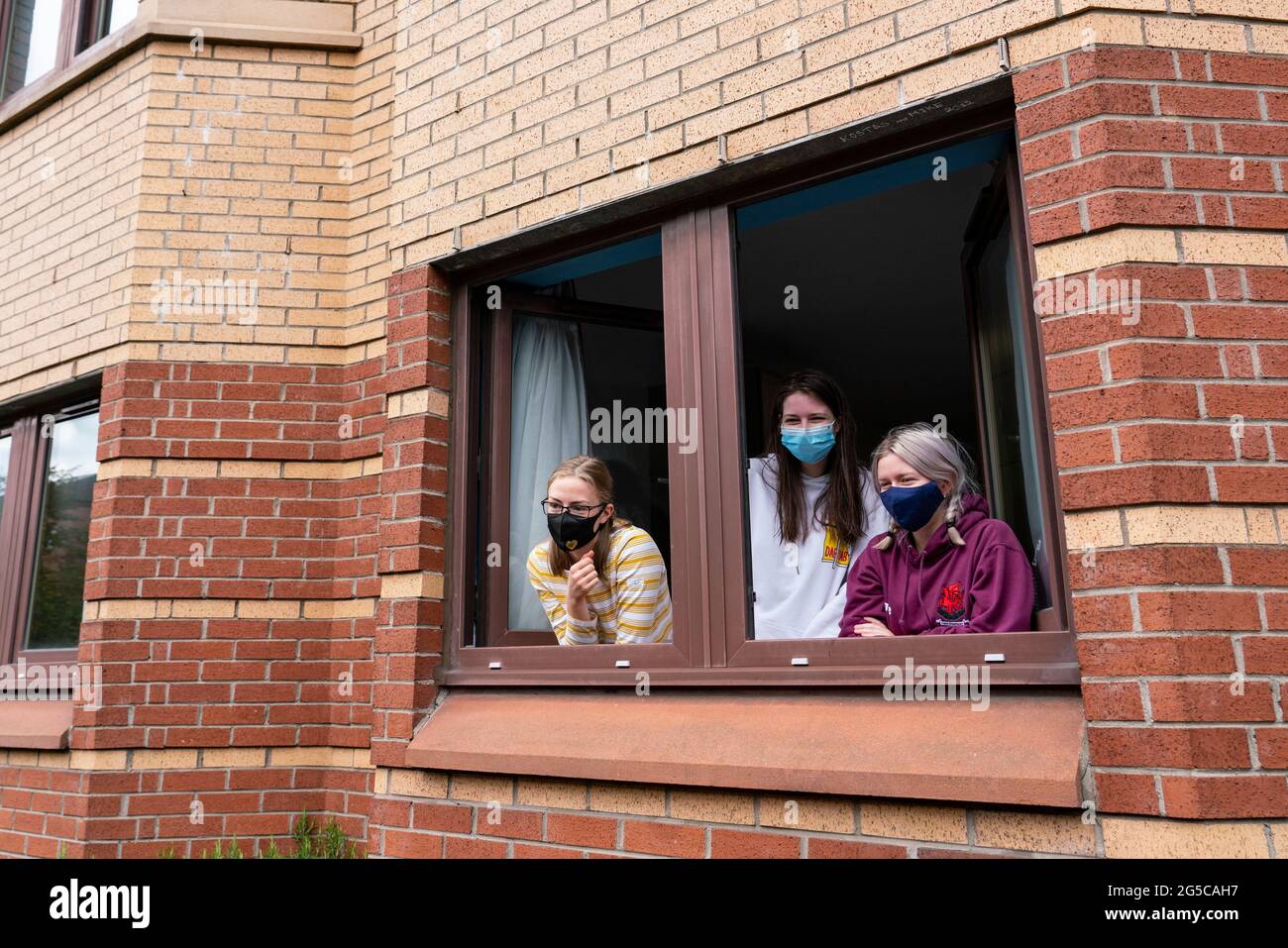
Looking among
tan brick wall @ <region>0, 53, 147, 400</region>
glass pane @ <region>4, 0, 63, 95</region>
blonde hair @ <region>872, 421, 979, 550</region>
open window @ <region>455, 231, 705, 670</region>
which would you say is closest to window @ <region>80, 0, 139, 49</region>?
glass pane @ <region>4, 0, 63, 95</region>

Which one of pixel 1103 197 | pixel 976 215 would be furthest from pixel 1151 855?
pixel 976 215

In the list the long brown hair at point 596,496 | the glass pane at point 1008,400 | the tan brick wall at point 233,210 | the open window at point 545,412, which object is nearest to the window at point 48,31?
the tan brick wall at point 233,210

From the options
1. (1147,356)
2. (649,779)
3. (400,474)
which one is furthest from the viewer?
(400,474)

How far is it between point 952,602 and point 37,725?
3848mm

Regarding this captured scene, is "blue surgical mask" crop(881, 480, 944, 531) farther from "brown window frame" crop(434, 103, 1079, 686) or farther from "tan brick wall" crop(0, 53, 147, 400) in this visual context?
"tan brick wall" crop(0, 53, 147, 400)

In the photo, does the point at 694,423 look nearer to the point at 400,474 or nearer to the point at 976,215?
the point at 400,474

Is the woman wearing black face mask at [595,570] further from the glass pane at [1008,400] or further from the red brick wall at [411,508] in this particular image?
the glass pane at [1008,400]

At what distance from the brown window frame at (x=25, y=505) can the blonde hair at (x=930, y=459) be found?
3.77 meters

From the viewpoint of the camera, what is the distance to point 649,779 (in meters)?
2.67

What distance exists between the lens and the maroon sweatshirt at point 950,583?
2.56 metres

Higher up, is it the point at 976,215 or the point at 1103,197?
the point at 976,215

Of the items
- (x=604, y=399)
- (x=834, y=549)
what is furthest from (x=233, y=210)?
(x=834, y=549)

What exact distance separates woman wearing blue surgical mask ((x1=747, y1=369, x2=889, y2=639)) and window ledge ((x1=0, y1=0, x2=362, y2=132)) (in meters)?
2.97

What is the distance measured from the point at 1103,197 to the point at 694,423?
1328 millimetres
